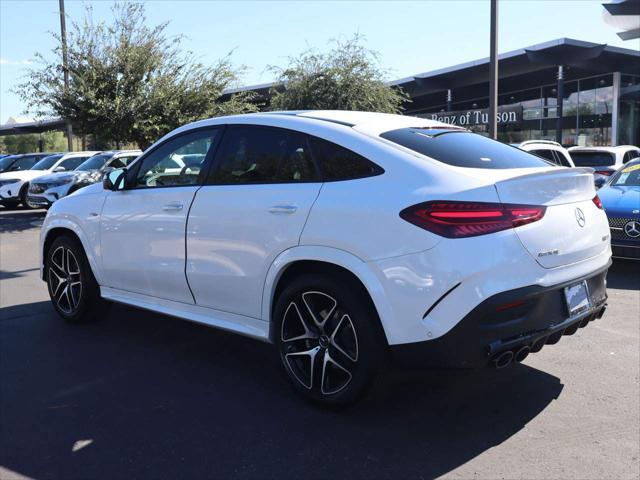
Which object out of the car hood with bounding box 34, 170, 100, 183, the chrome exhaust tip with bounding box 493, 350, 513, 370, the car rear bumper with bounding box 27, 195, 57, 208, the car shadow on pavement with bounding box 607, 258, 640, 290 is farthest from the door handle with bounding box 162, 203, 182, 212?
the car hood with bounding box 34, 170, 100, 183

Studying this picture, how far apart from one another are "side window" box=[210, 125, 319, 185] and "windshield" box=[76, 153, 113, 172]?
1336cm

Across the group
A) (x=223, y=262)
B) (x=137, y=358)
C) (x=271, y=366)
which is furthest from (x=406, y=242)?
(x=137, y=358)

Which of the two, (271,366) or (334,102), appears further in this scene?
(334,102)

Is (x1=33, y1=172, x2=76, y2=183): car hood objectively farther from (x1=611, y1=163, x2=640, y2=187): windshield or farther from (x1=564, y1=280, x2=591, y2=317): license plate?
(x1=564, y1=280, x2=591, y2=317): license plate

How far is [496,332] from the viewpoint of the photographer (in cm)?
320

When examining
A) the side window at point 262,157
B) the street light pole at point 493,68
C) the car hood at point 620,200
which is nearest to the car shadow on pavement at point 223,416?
the side window at point 262,157

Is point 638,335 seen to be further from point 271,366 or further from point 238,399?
point 238,399

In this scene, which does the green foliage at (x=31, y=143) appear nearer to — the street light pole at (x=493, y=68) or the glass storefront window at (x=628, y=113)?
the glass storefront window at (x=628, y=113)

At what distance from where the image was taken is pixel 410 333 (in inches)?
129

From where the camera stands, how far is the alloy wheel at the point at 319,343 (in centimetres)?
363

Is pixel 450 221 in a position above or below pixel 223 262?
above

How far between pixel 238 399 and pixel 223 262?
90 centimetres

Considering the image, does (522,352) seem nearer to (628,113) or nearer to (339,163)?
(339,163)

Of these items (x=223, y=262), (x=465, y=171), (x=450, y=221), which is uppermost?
(x=465, y=171)
